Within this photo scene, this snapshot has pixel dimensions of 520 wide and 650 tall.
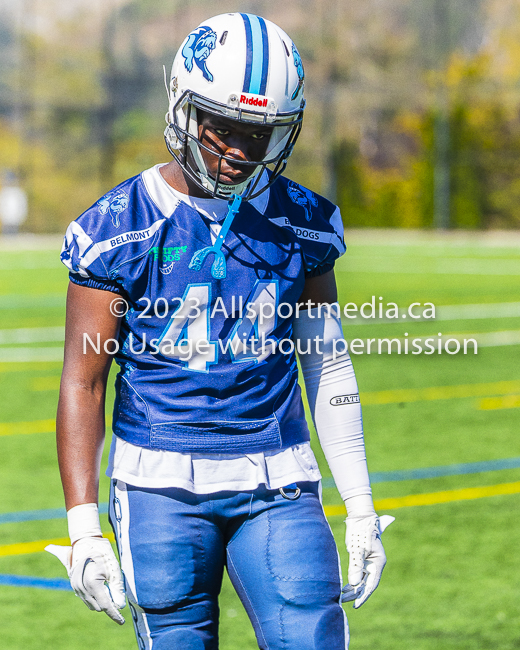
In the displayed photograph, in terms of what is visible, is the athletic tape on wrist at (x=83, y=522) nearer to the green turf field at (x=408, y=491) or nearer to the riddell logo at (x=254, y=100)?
the riddell logo at (x=254, y=100)

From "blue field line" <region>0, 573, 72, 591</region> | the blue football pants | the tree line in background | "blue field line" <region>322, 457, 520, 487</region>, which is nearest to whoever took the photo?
the blue football pants

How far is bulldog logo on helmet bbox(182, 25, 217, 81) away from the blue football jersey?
30 cm

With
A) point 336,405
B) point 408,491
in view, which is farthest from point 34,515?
point 336,405

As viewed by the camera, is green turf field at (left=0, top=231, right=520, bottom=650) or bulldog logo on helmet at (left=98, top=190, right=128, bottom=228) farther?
green turf field at (left=0, top=231, right=520, bottom=650)

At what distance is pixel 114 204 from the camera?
2684 millimetres

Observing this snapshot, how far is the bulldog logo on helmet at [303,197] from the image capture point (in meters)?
2.87

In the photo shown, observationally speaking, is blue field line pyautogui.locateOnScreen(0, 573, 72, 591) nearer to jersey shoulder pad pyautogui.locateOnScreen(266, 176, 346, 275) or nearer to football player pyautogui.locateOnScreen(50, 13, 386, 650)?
football player pyautogui.locateOnScreen(50, 13, 386, 650)

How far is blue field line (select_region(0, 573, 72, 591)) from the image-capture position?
502 cm

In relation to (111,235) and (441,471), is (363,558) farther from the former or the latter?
(441,471)

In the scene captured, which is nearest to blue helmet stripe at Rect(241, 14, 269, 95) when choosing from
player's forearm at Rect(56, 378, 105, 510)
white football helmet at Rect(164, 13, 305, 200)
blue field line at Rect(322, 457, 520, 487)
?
white football helmet at Rect(164, 13, 305, 200)

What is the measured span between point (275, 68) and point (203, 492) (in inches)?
42.1

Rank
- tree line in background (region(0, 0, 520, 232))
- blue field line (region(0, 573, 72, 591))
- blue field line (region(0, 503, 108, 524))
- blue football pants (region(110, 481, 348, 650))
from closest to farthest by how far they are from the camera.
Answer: blue football pants (region(110, 481, 348, 650))
blue field line (region(0, 573, 72, 591))
blue field line (region(0, 503, 108, 524))
tree line in background (region(0, 0, 520, 232))

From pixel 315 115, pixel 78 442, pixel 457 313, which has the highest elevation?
pixel 78 442

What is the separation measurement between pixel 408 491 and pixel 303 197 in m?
3.89
